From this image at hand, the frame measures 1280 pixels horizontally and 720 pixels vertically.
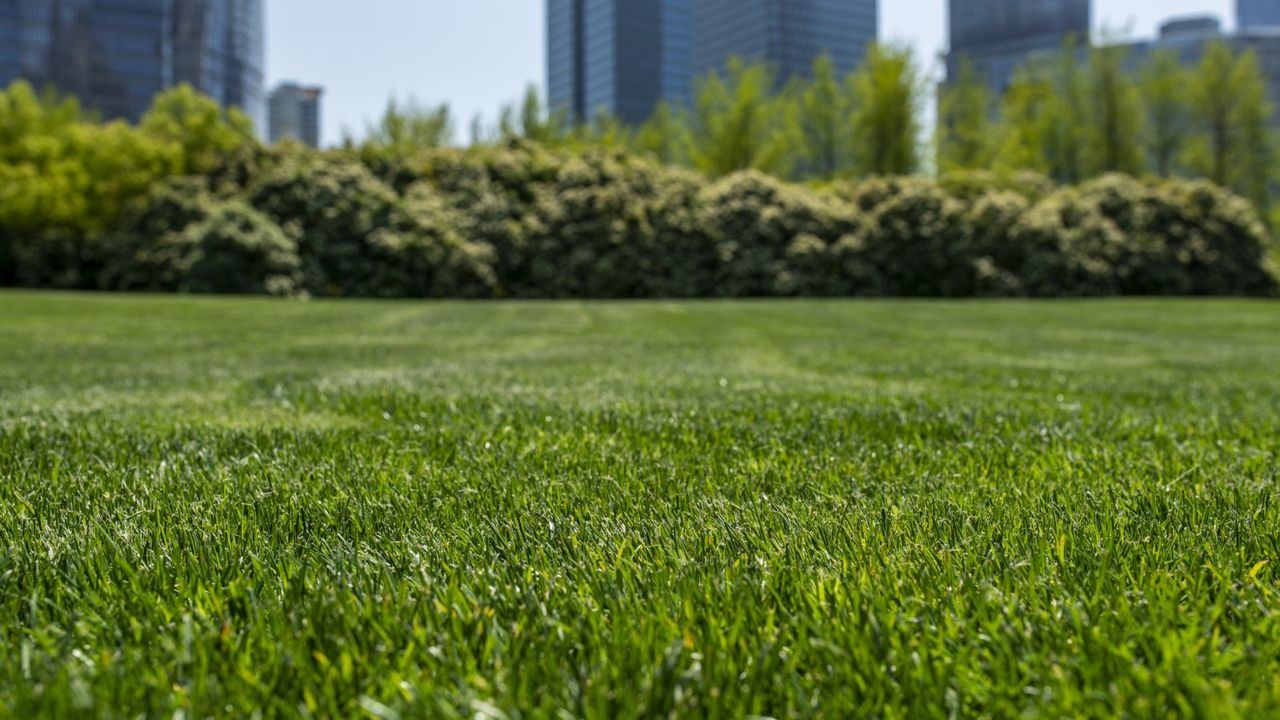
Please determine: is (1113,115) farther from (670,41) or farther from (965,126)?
(670,41)

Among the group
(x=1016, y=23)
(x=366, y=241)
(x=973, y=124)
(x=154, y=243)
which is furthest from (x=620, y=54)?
(x=154, y=243)

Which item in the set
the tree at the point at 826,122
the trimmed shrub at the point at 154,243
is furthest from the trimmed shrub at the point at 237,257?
the tree at the point at 826,122

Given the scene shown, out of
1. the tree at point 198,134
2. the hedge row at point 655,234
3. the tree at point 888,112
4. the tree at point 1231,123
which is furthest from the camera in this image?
the tree at point 1231,123

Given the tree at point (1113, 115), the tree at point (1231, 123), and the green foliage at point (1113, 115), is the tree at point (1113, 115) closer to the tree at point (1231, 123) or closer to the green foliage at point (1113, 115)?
the green foliage at point (1113, 115)

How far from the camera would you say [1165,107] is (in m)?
38.2

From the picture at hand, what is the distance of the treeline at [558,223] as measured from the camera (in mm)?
24406

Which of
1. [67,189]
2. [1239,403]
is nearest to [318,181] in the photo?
[67,189]

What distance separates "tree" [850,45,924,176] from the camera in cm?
3275

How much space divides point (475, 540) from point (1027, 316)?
15750 mm

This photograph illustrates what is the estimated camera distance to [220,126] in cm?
2736

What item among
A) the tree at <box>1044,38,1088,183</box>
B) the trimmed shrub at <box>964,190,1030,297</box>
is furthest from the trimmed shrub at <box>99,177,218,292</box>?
the tree at <box>1044,38,1088,183</box>

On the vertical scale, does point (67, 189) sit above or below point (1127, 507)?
above

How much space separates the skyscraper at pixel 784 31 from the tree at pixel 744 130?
92.6 metres

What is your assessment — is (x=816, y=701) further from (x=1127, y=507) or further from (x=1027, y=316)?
(x=1027, y=316)
